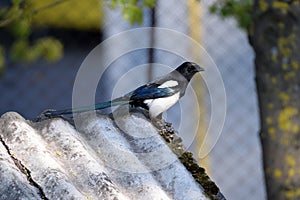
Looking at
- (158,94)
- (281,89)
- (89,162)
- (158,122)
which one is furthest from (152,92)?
(281,89)

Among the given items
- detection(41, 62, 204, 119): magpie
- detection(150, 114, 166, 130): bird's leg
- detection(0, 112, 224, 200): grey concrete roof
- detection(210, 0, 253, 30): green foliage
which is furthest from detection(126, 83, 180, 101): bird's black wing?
detection(210, 0, 253, 30): green foliage

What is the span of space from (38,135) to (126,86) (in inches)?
135

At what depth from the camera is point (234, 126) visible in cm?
741

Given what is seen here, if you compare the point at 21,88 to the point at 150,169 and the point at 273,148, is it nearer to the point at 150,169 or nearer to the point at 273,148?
the point at 273,148

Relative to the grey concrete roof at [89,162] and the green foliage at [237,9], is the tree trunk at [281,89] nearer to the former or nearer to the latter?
the green foliage at [237,9]

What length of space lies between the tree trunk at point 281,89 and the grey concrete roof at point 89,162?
1869 mm

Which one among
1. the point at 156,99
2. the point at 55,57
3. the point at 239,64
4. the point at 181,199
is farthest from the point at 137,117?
the point at 239,64

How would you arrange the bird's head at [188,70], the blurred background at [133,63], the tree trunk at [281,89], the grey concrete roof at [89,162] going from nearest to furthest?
the grey concrete roof at [89,162]
the bird's head at [188,70]
the tree trunk at [281,89]
the blurred background at [133,63]

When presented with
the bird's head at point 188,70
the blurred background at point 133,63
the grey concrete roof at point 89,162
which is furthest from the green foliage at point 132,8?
the grey concrete roof at point 89,162

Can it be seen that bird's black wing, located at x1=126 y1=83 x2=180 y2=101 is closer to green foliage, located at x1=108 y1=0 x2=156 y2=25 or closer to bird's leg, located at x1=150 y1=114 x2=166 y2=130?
bird's leg, located at x1=150 y1=114 x2=166 y2=130

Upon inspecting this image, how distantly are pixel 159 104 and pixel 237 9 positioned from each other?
2.21m

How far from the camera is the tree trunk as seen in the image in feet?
15.2

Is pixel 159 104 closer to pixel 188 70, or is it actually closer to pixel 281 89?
pixel 188 70

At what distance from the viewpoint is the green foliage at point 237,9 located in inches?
204
